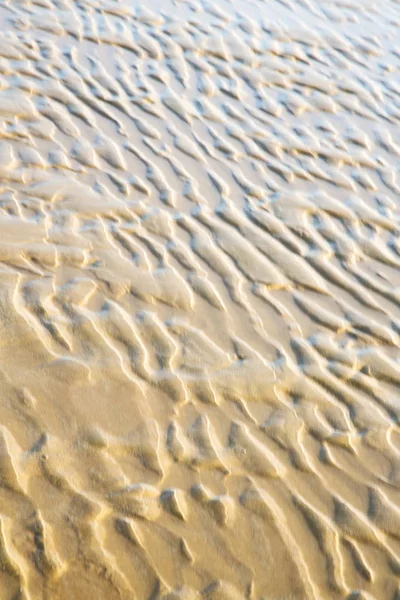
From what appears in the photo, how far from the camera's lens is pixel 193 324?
3.96 meters

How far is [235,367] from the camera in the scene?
3738mm

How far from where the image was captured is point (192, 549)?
9.55ft

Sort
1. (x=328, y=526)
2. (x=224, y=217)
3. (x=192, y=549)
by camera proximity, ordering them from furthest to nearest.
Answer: (x=224, y=217)
(x=328, y=526)
(x=192, y=549)

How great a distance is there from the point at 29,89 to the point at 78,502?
386 centimetres

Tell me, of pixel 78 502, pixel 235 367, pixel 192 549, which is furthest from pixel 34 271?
pixel 192 549

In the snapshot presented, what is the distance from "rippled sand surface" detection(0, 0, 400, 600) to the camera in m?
2.94

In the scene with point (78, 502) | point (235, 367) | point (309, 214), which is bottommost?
point (78, 502)

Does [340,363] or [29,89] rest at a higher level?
[340,363]

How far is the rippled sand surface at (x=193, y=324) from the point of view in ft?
9.64

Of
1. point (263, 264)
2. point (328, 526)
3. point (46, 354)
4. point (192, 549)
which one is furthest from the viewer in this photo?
point (263, 264)

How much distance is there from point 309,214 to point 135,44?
285 cm

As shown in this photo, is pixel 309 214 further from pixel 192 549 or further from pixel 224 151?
pixel 192 549

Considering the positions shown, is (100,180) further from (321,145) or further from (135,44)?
(135,44)

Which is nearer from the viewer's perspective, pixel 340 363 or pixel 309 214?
pixel 340 363
